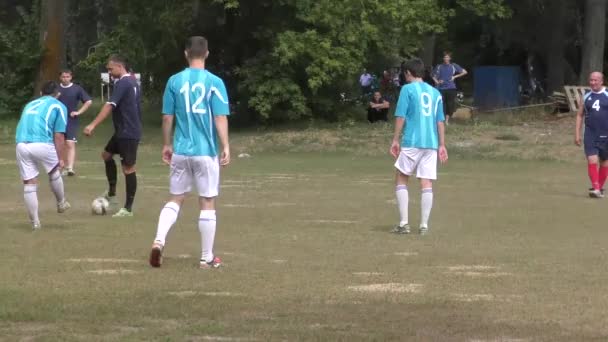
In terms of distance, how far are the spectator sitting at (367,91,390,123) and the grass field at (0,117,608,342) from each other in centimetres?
1372

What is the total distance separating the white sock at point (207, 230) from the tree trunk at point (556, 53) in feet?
111

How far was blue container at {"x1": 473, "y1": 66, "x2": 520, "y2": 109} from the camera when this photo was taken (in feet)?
134

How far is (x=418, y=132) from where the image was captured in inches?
462

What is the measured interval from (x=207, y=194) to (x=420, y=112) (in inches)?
137

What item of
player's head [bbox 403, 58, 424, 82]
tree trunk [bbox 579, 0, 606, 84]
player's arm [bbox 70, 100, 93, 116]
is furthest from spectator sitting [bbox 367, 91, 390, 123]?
player's head [bbox 403, 58, 424, 82]

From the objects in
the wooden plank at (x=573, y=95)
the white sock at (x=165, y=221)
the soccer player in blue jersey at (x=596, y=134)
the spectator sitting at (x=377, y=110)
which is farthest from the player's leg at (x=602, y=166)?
the wooden plank at (x=573, y=95)

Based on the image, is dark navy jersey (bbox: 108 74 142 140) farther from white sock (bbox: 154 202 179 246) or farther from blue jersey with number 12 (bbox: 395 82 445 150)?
white sock (bbox: 154 202 179 246)

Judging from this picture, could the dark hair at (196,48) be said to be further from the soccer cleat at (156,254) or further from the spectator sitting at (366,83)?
the spectator sitting at (366,83)

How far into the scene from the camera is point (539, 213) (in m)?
14.0

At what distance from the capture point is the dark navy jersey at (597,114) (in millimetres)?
16125

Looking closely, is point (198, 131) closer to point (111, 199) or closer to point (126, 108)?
point (126, 108)

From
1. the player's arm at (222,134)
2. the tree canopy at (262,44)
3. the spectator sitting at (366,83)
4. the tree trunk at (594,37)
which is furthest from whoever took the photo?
the tree trunk at (594,37)

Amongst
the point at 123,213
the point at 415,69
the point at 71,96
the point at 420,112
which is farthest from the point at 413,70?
the point at 71,96

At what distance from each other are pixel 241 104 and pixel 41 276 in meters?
23.6
